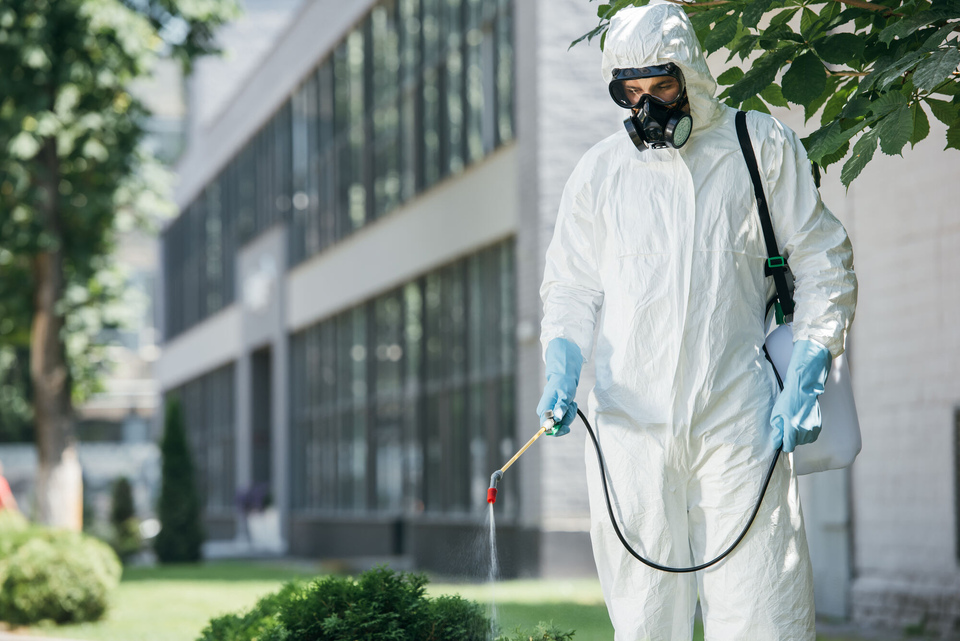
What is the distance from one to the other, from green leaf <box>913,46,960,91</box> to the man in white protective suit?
0.38m

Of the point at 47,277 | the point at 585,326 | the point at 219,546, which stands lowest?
the point at 219,546

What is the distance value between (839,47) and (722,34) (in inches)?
14.8

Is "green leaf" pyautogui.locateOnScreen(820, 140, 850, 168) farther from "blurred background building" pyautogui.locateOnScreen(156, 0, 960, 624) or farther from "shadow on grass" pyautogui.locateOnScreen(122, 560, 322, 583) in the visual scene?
"shadow on grass" pyautogui.locateOnScreen(122, 560, 322, 583)

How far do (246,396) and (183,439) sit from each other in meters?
6.66

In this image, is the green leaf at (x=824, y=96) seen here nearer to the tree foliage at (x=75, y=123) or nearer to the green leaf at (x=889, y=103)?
the green leaf at (x=889, y=103)

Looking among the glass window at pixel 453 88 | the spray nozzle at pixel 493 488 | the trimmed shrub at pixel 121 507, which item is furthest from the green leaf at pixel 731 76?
the trimmed shrub at pixel 121 507

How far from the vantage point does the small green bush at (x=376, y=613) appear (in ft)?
14.5

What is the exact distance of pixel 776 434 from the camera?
3508 mm

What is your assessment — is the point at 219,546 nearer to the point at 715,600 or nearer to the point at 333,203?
the point at 333,203

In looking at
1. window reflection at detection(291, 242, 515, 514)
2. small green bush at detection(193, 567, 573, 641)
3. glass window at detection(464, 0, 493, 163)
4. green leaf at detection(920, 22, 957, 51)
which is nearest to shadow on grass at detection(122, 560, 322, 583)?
window reflection at detection(291, 242, 515, 514)

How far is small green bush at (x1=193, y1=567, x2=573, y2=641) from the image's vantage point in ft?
14.5

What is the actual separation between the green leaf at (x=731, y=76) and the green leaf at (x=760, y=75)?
265 millimetres

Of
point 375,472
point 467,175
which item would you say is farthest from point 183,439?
point 467,175

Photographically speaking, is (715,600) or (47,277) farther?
(47,277)
